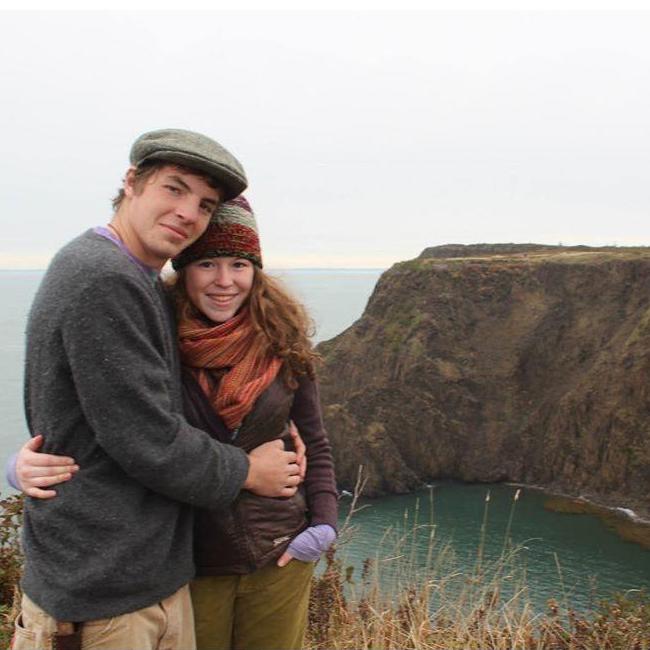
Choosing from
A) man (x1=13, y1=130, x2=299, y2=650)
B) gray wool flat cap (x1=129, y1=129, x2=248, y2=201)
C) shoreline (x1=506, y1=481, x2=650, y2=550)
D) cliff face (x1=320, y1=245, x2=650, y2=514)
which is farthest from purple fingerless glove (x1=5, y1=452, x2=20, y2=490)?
cliff face (x1=320, y1=245, x2=650, y2=514)

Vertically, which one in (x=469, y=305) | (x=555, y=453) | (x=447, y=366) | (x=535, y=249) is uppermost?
(x=535, y=249)

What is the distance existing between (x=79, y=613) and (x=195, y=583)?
19.3 inches

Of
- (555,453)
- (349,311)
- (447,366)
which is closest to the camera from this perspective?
(555,453)

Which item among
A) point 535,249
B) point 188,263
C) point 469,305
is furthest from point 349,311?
point 188,263

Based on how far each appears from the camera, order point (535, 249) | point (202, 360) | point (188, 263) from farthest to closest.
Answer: point (535, 249), point (188, 263), point (202, 360)

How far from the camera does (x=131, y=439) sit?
2059 mm

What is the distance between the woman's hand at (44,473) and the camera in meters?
2.11

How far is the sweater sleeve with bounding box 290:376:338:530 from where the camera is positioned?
274 cm

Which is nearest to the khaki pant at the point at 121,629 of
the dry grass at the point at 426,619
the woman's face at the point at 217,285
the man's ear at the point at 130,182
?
the woman's face at the point at 217,285

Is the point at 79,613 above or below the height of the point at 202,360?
below

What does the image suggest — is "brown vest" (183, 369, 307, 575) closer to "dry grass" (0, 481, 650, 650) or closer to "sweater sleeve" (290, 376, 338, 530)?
"sweater sleeve" (290, 376, 338, 530)

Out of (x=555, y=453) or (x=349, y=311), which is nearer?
(x=555, y=453)

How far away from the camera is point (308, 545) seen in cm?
258

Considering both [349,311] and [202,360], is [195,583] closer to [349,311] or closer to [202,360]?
[202,360]
